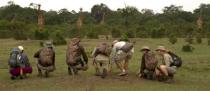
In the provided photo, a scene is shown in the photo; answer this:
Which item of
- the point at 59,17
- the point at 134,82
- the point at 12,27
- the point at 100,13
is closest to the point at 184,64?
the point at 134,82

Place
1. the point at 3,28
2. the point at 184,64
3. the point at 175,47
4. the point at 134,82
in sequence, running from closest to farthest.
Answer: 1. the point at 134,82
2. the point at 184,64
3. the point at 175,47
4. the point at 3,28

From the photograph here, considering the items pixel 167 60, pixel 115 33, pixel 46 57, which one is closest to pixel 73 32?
pixel 115 33

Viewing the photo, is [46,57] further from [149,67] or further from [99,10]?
[99,10]

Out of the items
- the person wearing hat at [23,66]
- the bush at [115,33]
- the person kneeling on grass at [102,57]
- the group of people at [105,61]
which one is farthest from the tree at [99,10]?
the person kneeling on grass at [102,57]

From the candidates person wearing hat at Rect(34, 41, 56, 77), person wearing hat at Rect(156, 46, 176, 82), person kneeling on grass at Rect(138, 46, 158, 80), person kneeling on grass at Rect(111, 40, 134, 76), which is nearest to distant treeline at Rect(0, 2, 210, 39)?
person wearing hat at Rect(34, 41, 56, 77)

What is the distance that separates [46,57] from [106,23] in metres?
43.1

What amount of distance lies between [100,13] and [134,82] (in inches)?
2478

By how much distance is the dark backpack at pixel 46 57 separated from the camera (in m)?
17.4

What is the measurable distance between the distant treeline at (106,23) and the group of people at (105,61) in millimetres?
18177

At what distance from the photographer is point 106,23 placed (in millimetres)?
60281

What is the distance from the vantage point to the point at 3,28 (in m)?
46.1

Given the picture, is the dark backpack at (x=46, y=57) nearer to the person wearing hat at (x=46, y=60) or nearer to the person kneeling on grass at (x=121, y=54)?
the person wearing hat at (x=46, y=60)

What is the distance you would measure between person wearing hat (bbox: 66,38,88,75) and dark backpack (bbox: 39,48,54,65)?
0.61 meters

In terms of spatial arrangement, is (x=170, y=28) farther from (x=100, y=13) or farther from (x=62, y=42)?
(x=100, y=13)
